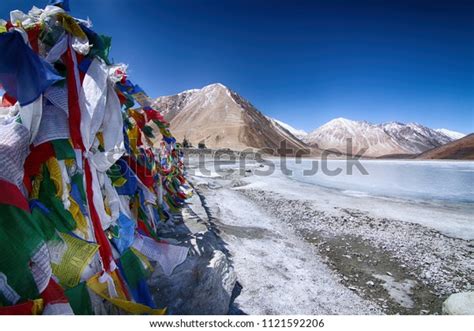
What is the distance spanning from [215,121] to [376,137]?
11589cm

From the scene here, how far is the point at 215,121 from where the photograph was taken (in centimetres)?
7388

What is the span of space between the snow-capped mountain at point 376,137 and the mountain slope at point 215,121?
60710 millimetres

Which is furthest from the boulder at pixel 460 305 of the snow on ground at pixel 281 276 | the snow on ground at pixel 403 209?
the snow on ground at pixel 403 209

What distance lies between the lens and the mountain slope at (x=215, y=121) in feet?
214

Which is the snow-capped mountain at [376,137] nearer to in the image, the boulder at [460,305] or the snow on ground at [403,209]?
the snow on ground at [403,209]

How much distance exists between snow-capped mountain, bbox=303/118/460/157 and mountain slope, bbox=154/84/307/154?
60710 millimetres

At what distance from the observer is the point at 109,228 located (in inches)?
74.5

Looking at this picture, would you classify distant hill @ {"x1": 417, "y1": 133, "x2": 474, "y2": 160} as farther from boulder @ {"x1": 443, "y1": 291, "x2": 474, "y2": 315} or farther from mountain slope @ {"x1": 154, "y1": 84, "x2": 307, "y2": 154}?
mountain slope @ {"x1": 154, "y1": 84, "x2": 307, "y2": 154}

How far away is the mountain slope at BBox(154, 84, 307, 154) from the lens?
6522 cm

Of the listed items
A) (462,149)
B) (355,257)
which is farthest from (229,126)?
(355,257)

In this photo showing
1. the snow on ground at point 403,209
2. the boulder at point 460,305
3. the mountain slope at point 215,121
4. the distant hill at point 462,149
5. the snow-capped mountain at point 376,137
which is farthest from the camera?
the snow-capped mountain at point 376,137

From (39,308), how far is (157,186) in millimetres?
2988

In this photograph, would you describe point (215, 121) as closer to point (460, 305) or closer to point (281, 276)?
point (281, 276)
